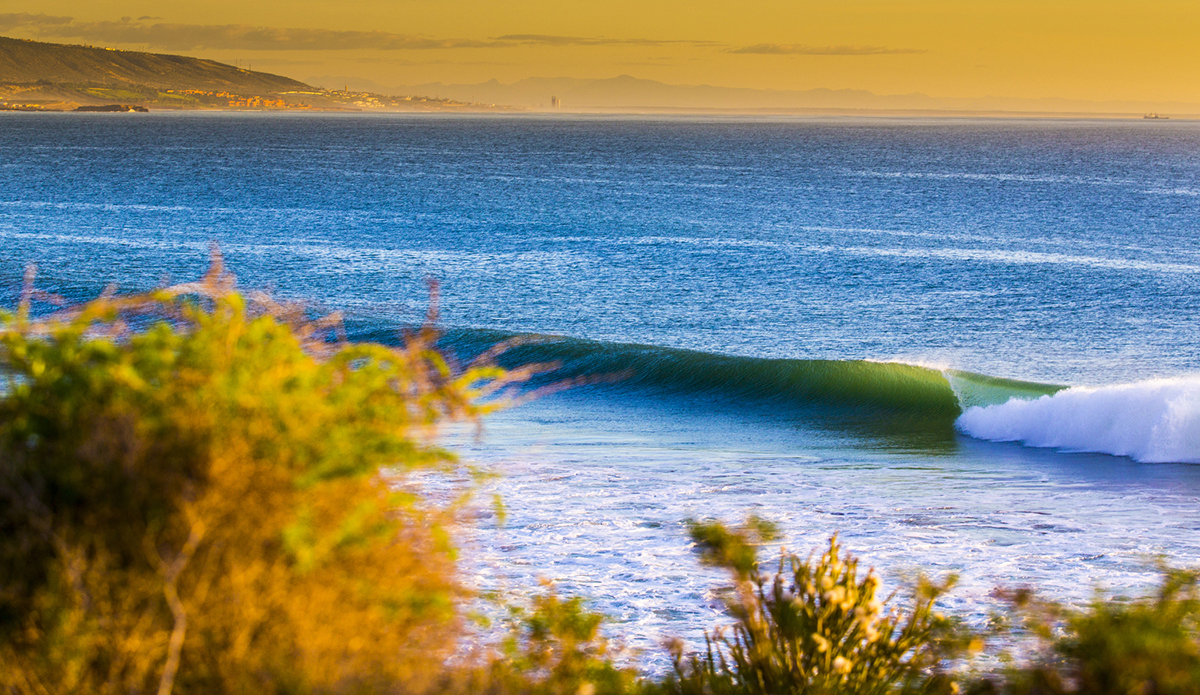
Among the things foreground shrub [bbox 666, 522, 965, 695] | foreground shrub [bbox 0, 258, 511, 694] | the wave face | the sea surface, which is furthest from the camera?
the wave face

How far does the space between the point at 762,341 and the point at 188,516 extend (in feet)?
81.8

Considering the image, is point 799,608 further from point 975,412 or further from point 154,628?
point 975,412

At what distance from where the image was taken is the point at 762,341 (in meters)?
27.3

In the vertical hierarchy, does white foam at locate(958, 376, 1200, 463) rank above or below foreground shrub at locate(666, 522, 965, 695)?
above

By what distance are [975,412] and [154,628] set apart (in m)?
18.5

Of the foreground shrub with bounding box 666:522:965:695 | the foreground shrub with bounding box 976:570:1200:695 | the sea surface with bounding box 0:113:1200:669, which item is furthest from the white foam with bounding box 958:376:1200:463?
the foreground shrub with bounding box 976:570:1200:695

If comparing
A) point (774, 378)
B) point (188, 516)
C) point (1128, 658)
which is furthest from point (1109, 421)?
point (188, 516)

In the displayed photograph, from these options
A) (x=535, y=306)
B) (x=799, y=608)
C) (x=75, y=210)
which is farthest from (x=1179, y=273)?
(x=75, y=210)

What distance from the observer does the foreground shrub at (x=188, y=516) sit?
2.98 metres

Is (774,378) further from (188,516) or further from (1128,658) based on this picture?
(188,516)

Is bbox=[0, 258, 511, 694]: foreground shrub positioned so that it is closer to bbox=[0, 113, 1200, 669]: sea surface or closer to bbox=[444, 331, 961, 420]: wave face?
bbox=[0, 113, 1200, 669]: sea surface

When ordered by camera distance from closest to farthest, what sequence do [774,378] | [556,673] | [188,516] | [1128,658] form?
1. [188,516]
2. [1128,658]
3. [556,673]
4. [774,378]

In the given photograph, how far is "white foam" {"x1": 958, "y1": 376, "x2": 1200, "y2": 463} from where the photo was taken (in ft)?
55.3

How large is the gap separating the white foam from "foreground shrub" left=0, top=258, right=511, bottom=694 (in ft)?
53.4
